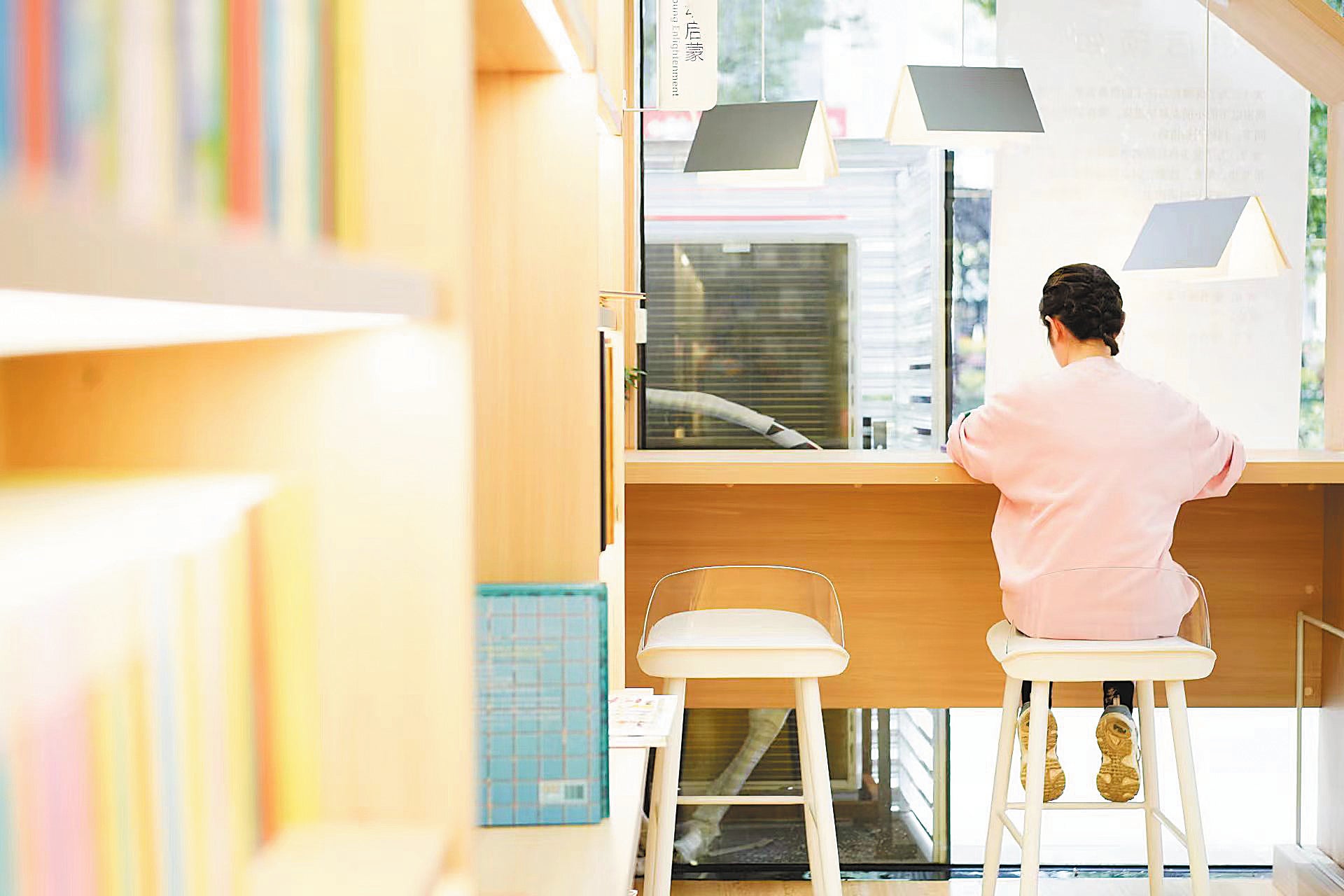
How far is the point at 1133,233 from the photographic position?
404 cm

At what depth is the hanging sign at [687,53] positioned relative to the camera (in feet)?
8.54

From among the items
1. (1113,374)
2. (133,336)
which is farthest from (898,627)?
(133,336)

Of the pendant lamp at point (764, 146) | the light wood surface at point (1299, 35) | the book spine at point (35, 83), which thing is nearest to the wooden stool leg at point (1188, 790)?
the pendant lamp at point (764, 146)

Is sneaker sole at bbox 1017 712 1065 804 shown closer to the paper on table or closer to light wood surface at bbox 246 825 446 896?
the paper on table

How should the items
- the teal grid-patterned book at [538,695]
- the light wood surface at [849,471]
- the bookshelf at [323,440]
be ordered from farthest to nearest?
the light wood surface at [849,471] → the teal grid-patterned book at [538,695] → the bookshelf at [323,440]

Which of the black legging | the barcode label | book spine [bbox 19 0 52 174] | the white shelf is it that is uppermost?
book spine [bbox 19 0 52 174]

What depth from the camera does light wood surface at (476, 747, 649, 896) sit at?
3.94 feet

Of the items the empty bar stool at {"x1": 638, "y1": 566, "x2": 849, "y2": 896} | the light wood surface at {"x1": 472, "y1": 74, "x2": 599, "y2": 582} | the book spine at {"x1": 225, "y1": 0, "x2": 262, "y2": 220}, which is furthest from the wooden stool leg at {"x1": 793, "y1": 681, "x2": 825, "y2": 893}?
the book spine at {"x1": 225, "y1": 0, "x2": 262, "y2": 220}

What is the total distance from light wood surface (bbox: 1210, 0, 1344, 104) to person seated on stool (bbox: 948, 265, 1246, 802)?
0.98 metres

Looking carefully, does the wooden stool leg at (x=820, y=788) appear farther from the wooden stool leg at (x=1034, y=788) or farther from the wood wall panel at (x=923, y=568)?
the wood wall panel at (x=923, y=568)

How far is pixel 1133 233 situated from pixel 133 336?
4.01 m

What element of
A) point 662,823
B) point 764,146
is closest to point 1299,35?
point 764,146

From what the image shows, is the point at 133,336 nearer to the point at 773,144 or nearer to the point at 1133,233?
the point at 773,144

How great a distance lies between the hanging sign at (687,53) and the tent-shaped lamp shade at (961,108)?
1.93ft
